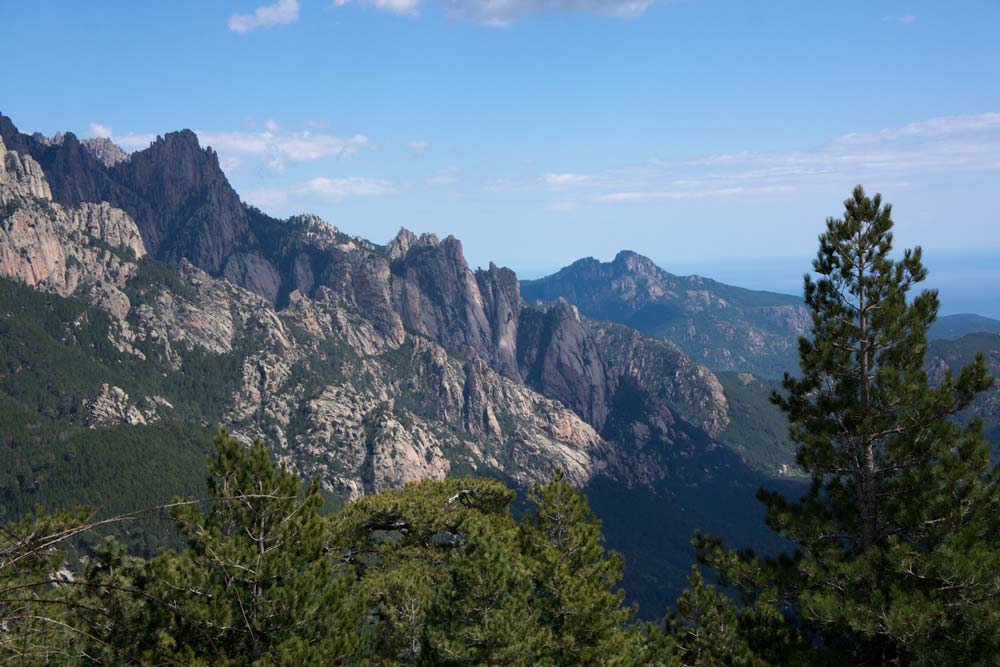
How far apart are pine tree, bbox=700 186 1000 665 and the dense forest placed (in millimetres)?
66

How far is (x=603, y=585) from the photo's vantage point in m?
28.3

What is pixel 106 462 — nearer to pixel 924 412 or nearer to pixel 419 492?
pixel 419 492

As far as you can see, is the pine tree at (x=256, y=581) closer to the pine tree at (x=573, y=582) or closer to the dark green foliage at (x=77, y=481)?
the pine tree at (x=573, y=582)

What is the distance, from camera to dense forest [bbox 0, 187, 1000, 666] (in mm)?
20328

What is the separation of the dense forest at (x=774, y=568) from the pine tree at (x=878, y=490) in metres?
0.07

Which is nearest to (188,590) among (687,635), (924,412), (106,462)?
(687,635)

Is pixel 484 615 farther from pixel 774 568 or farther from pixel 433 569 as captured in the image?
pixel 774 568

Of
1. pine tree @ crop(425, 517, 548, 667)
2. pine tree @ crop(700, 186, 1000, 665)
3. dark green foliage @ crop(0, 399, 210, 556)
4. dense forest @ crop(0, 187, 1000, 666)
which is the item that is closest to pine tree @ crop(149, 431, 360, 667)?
dense forest @ crop(0, 187, 1000, 666)

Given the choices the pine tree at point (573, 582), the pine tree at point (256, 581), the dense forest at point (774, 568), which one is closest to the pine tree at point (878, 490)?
the dense forest at point (774, 568)

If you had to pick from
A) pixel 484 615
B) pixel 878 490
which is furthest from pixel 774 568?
pixel 484 615

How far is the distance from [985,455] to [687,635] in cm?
1269

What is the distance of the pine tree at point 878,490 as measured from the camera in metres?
19.8

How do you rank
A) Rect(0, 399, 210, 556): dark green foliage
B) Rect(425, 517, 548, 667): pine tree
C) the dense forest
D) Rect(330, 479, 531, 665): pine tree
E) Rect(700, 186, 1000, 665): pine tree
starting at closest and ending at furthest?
Rect(700, 186, 1000, 665): pine tree < the dense forest < Rect(425, 517, 548, 667): pine tree < Rect(330, 479, 531, 665): pine tree < Rect(0, 399, 210, 556): dark green foliage

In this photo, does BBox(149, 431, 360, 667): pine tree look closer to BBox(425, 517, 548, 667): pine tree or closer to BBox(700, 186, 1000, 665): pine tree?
Result: BBox(425, 517, 548, 667): pine tree
